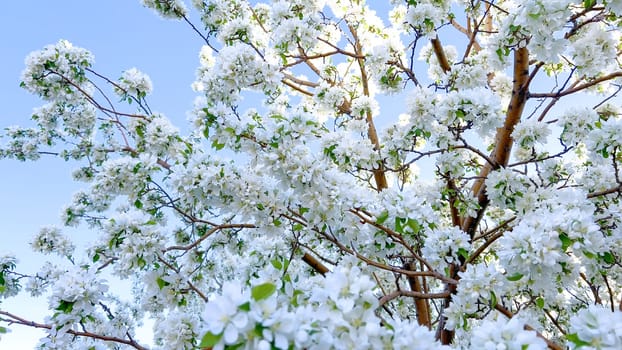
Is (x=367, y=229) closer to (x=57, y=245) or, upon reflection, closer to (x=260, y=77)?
(x=260, y=77)

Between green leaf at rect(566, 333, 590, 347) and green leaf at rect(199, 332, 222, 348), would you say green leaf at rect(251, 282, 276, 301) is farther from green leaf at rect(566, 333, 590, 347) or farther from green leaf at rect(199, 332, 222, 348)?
green leaf at rect(566, 333, 590, 347)

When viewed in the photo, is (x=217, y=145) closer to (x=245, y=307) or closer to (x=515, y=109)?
(x=245, y=307)

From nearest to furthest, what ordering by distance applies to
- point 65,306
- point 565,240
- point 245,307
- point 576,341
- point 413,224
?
1. point 245,307
2. point 576,341
3. point 565,240
4. point 65,306
5. point 413,224

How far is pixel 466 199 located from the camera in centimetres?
329

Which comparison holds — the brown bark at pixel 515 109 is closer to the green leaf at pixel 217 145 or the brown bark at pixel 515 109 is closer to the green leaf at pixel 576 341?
the green leaf at pixel 217 145

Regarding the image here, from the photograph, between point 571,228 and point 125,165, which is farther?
point 125,165

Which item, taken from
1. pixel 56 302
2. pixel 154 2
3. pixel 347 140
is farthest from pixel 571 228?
pixel 154 2

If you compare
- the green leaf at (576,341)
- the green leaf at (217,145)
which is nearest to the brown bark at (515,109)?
the green leaf at (217,145)

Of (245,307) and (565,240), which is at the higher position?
(565,240)

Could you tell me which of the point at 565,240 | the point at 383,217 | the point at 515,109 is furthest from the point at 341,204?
the point at 515,109

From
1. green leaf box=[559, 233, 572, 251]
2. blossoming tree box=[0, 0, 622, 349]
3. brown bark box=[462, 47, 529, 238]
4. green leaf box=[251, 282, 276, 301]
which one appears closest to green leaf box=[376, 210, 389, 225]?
blossoming tree box=[0, 0, 622, 349]

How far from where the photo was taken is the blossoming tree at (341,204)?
126cm

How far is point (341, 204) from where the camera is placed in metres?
2.44

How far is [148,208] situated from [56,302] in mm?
1349
